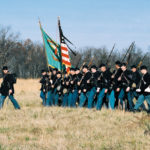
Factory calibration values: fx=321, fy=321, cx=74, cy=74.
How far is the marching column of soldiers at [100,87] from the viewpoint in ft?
37.2

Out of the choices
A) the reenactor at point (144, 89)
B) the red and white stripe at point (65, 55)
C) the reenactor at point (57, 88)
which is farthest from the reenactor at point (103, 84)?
the red and white stripe at point (65, 55)

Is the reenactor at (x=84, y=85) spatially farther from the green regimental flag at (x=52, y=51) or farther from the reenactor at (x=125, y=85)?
the green regimental flag at (x=52, y=51)

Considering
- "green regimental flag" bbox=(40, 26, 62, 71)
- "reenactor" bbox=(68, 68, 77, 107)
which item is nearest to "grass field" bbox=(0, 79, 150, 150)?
"reenactor" bbox=(68, 68, 77, 107)

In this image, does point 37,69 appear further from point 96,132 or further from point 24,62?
point 96,132

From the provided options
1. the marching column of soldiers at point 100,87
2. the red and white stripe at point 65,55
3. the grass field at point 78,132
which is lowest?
the grass field at point 78,132

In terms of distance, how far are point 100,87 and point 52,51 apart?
463cm

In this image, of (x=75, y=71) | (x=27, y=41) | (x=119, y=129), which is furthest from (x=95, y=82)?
(x=27, y=41)

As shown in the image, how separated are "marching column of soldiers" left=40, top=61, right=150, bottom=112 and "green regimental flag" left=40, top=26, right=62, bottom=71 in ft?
3.28

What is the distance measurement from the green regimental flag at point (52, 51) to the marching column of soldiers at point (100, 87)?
100cm

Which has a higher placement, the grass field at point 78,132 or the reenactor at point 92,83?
the reenactor at point 92,83

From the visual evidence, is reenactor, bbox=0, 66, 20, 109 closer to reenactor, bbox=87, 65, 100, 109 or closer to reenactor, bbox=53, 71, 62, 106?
reenactor, bbox=53, 71, 62, 106

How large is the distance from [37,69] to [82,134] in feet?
232

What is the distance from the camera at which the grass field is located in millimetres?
6180

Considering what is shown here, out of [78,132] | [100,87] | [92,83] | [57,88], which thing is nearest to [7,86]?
[57,88]
